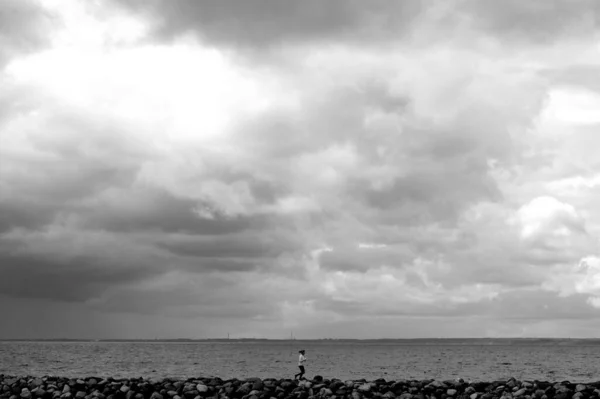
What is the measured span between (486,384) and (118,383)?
16.2 m

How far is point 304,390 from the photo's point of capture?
30.2 m

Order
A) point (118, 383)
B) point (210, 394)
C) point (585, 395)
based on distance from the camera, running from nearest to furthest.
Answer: point (585, 395)
point (210, 394)
point (118, 383)

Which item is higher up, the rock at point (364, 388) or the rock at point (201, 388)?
the rock at point (364, 388)

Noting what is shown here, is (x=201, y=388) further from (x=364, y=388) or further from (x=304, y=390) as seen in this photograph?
(x=364, y=388)

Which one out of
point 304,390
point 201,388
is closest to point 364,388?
point 304,390

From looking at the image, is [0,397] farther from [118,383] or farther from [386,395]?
[386,395]

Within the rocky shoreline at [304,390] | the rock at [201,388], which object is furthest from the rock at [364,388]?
the rock at [201,388]

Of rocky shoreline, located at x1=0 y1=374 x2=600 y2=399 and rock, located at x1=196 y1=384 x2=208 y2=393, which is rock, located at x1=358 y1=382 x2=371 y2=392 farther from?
rock, located at x1=196 y1=384 x2=208 y2=393

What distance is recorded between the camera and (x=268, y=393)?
29.5 m

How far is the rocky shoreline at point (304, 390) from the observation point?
1135 inches

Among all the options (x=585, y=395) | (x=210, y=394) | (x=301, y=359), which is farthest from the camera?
(x=301, y=359)

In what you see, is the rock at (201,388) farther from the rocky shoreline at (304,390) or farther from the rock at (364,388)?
the rock at (364,388)

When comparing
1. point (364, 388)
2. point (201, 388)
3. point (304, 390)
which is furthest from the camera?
point (201, 388)

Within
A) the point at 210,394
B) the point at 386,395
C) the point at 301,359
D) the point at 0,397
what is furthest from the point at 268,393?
the point at 301,359
